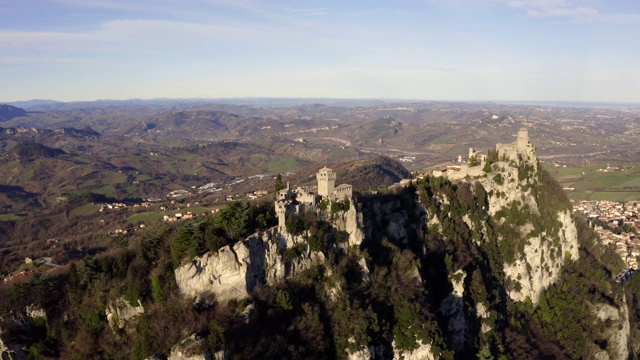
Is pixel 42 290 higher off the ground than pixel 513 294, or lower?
higher

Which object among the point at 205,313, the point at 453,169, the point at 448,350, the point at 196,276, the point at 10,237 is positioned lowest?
the point at 10,237

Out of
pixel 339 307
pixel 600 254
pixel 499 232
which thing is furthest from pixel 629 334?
pixel 339 307

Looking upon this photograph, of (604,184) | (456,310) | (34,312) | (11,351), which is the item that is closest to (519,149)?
(456,310)

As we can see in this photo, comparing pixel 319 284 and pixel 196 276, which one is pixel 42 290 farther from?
pixel 319 284

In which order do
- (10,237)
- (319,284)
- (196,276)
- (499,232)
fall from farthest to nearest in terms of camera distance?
(10,237) < (499,232) < (319,284) < (196,276)

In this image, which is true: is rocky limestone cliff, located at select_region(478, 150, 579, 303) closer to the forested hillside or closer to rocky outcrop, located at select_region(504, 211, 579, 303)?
rocky outcrop, located at select_region(504, 211, 579, 303)

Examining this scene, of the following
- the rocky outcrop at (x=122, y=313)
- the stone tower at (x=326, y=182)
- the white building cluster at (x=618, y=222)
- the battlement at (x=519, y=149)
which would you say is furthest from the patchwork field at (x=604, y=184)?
the rocky outcrop at (x=122, y=313)

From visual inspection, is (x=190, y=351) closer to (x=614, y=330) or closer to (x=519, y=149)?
(x=614, y=330)

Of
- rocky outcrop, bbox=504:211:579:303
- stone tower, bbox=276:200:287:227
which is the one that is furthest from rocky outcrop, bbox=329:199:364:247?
rocky outcrop, bbox=504:211:579:303
